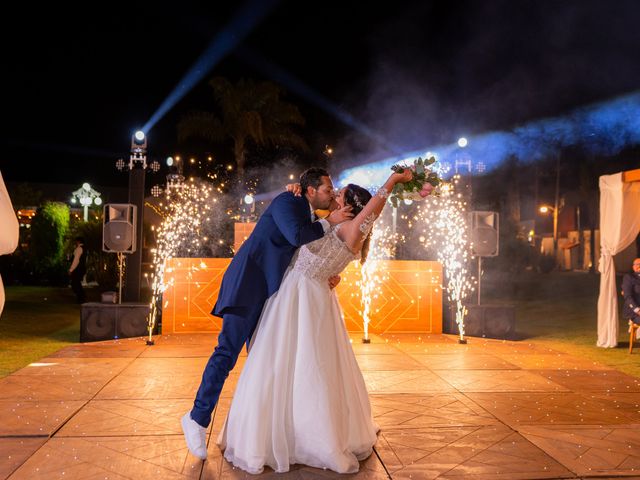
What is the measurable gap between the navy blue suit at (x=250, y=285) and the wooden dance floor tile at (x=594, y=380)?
3.77 m

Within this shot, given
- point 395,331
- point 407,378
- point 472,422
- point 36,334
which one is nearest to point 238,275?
point 472,422

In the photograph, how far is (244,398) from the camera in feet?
11.1

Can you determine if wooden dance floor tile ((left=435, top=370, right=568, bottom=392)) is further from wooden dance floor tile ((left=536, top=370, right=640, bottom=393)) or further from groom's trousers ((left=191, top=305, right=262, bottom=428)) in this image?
groom's trousers ((left=191, top=305, right=262, bottom=428))

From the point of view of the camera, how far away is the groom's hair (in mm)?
3609

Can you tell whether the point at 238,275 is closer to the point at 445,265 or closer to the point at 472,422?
the point at 472,422

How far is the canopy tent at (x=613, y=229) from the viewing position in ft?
30.5

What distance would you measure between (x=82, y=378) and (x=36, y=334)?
178 inches

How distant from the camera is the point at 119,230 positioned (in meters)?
10.6

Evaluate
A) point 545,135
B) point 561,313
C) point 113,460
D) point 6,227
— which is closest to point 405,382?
Answer: point 113,460

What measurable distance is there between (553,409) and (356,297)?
567 cm

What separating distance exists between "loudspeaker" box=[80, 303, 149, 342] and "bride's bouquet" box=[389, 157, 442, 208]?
6877mm

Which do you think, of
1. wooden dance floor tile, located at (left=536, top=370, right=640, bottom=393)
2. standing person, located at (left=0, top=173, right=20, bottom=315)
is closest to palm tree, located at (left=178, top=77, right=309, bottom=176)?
wooden dance floor tile, located at (left=536, top=370, right=640, bottom=393)

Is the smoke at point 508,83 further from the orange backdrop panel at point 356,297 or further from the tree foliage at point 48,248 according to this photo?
the tree foliage at point 48,248

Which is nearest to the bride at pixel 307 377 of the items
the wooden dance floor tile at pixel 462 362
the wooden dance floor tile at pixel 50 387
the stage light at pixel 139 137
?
the wooden dance floor tile at pixel 50 387
